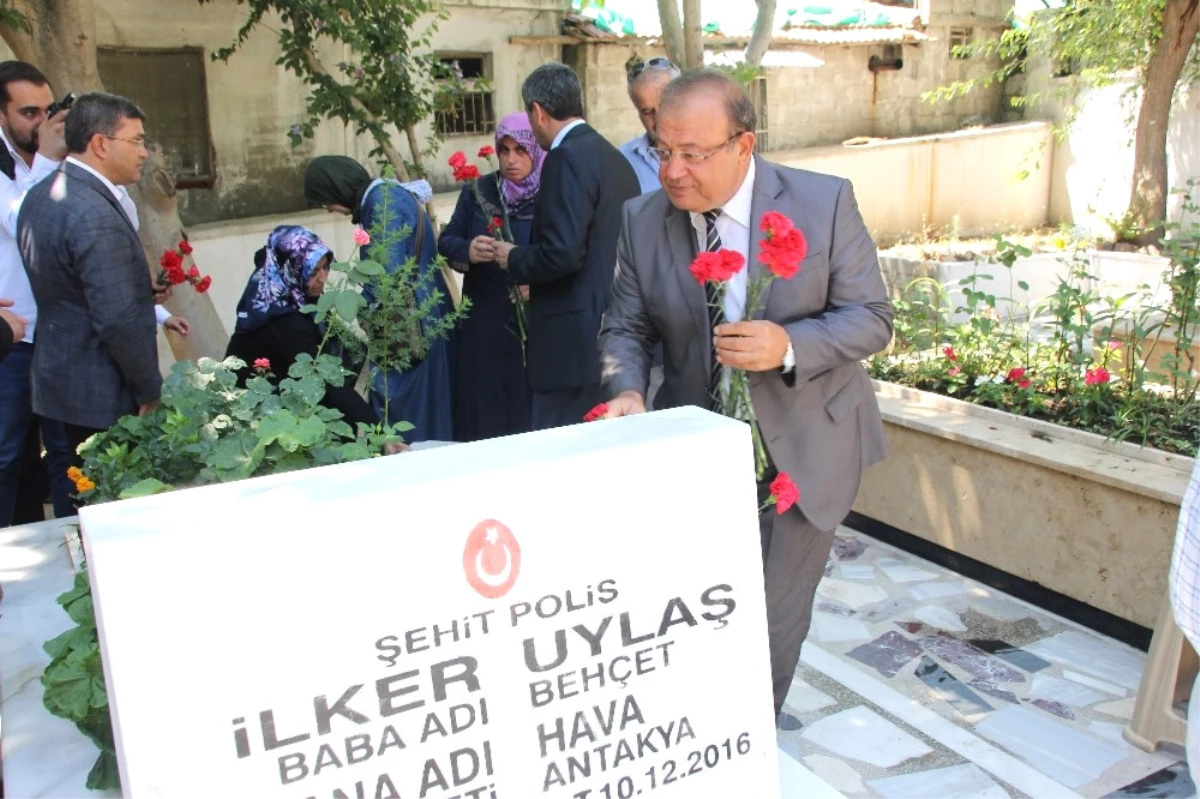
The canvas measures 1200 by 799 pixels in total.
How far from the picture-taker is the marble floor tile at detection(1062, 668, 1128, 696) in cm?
357

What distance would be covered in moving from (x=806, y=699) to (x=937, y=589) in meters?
1.10

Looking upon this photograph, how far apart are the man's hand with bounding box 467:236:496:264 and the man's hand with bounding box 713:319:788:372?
87.7 inches

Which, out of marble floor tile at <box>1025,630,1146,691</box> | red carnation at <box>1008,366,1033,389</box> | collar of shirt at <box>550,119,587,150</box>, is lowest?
marble floor tile at <box>1025,630,1146,691</box>

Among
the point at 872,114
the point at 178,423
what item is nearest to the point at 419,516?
the point at 178,423

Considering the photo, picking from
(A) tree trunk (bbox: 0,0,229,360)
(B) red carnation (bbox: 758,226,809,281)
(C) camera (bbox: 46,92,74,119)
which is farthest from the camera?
(A) tree trunk (bbox: 0,0,229,360)

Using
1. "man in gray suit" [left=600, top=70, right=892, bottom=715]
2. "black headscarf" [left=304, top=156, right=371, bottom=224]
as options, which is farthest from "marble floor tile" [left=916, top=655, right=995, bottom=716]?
"black headscarf" [left=304, top=156, right=371, bottom=224]

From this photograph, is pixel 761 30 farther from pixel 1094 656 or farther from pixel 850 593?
pixel 1094 656

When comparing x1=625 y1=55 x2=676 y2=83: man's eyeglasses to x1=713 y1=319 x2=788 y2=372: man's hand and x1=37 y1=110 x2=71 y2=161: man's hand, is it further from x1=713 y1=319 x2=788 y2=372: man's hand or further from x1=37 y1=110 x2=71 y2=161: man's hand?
x1=713 y1=319 x2=788 y2=372: man's hand

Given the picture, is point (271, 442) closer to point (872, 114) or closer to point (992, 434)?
point (992, 434)

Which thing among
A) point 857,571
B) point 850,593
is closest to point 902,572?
point 857,571

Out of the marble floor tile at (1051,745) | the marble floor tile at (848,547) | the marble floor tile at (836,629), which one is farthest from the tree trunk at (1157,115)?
the marble floor tile at (1051,745)

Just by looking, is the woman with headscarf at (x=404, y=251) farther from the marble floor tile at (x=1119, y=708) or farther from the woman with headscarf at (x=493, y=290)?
the marble floor tile at (x=1119, y=708)

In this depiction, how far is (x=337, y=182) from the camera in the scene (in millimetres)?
4395

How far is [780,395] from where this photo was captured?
2697 mm
